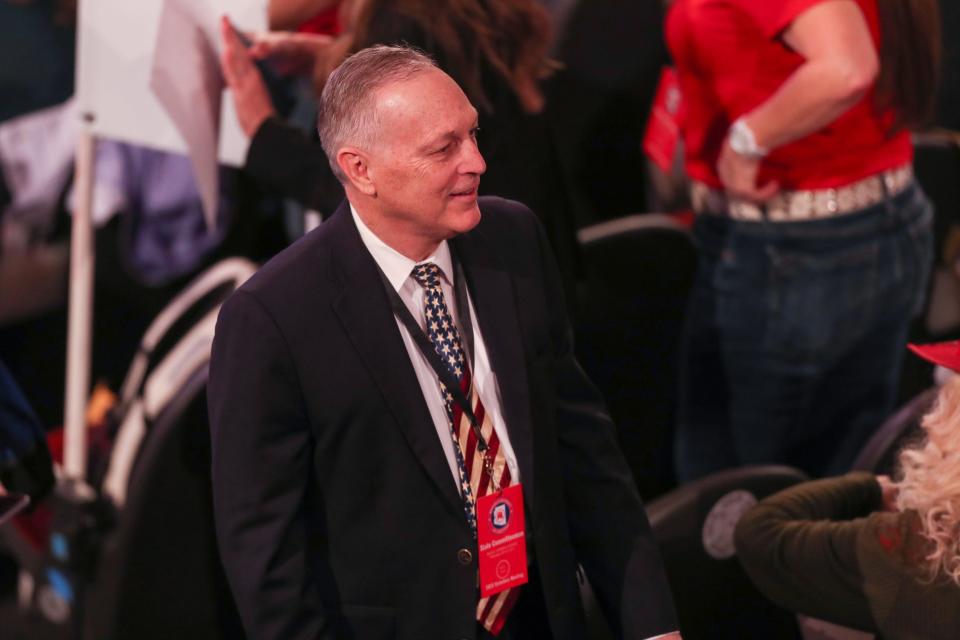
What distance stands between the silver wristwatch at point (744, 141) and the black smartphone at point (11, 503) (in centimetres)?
140

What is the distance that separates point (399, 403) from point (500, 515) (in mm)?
217

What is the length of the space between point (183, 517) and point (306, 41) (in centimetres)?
92

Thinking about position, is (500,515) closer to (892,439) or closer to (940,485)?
(940,485)

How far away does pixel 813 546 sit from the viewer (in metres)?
1.98

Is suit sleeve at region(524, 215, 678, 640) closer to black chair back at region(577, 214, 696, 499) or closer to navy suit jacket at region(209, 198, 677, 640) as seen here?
navy suit jacket at region(209, 198, 677, 640)

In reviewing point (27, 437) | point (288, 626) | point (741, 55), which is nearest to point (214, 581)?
point (27, 437)

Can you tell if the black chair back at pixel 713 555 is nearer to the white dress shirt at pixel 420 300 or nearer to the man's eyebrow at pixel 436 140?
the white dress shirt at pixel 420 300

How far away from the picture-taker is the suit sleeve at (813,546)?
1.95m

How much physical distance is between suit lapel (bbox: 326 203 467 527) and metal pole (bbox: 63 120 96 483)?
106 cm

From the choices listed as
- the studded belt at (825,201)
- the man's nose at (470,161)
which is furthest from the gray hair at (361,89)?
the studded belt at (825,201)

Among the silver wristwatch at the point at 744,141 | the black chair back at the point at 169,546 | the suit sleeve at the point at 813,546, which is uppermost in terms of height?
the silver wristwatch at the point at 744,141

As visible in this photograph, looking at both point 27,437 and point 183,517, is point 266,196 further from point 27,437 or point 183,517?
point 27,437

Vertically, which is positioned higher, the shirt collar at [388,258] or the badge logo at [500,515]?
the shirt collar at [388,258]

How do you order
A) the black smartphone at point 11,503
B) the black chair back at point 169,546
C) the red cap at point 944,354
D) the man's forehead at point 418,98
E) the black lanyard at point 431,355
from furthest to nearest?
the black chair back at point 169,546, the black smartphone at point 11,503, the red cap at point 944,354, the black lanyard at point 431,355, the man's forehead at point 418,98
